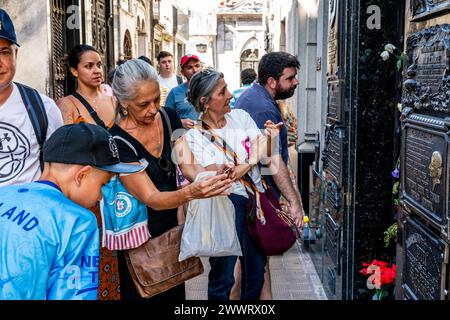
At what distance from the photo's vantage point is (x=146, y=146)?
3.53 metres

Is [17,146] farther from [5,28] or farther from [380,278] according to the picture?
[380,278]

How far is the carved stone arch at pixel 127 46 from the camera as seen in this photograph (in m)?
16.7

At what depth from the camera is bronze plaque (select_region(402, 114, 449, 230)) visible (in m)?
2.67

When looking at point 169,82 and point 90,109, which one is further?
point 169,82

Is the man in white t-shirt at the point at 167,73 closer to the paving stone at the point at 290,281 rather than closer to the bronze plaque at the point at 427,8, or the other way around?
the paving stone at the point at 290,281

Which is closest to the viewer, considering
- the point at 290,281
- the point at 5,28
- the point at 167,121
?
the point at 5,28

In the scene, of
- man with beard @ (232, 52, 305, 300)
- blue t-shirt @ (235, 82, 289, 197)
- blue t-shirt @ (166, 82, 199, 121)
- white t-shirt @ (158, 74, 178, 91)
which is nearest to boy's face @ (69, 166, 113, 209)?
man with beard @ (232, 52, 305, 300)

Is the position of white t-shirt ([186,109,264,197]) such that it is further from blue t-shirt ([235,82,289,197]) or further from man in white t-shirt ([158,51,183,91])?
man in white t-shirt ([158,51,183,91])

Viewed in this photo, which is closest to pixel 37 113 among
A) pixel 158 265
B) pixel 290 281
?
pixel 158 265

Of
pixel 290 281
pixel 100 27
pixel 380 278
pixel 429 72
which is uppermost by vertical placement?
pixel 100 27

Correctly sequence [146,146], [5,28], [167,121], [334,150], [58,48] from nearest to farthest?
[5,28]
[146,146]
[167,121]
[334,150]
[58,48]

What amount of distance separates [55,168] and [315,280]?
4177mm

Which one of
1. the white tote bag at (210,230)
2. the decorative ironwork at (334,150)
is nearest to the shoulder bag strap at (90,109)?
the white tote bag at (210,230)

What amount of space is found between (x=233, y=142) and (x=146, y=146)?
0.59m
